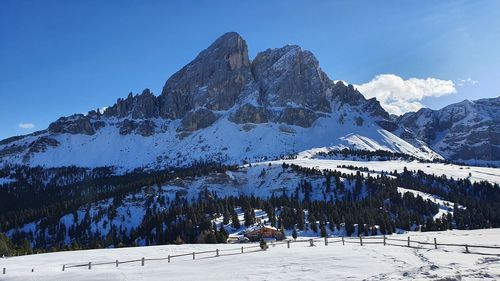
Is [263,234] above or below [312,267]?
below

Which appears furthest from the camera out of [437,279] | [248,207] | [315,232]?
[248,207]

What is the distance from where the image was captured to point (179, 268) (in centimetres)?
5522

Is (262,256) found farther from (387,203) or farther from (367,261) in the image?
(387,203)

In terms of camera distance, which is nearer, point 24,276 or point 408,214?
point 24,276

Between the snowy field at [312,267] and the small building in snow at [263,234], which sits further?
the small building in snow at [263,234]

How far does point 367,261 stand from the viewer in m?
51.4

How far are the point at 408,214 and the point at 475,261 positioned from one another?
128 m

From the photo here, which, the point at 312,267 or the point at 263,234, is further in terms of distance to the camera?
the point at 263,234

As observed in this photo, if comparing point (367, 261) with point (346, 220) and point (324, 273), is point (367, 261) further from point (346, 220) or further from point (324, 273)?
point (346, 220)

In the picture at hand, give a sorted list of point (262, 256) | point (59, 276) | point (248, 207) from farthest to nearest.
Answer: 1. point (248, 207)
2. point (262, 256)
3. point (59, 276)

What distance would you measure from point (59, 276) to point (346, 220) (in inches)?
4133

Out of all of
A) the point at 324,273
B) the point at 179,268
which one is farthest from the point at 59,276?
the point at 324,273

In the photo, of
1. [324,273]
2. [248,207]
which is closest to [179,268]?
[324,273]

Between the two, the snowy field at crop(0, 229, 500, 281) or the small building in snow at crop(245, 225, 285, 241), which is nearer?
the snowy field at crop(0, 229, 500, 281)
